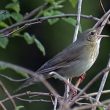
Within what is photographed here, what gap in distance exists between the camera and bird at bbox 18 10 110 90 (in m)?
4.76

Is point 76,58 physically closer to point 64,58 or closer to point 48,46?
point 64,58

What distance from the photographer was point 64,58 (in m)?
4.95

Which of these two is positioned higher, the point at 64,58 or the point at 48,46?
the point at 48,46

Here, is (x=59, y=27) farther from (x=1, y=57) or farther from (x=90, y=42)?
(x=90, y=42)

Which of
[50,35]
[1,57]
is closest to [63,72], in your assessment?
[1,57]

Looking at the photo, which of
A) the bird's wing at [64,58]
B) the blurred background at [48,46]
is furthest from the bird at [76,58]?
the blurred background at [48,46]

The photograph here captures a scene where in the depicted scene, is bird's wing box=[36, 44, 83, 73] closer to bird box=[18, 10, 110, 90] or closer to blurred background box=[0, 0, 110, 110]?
bird box=[18, 10, 110, 90]

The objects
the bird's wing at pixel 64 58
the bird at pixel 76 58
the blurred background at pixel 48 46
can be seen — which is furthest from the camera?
the blurred background at pixel 48 46

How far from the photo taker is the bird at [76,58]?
476 cm

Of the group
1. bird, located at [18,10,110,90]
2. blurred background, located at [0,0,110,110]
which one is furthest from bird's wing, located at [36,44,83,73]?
blurred background, located at [0,0,110,110]

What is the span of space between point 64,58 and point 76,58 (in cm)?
12

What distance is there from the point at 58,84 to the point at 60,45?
65cm

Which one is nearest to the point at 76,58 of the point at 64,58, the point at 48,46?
the point at 64,58

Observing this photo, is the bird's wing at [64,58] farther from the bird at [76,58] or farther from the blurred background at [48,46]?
the blurred background at [48,46]
